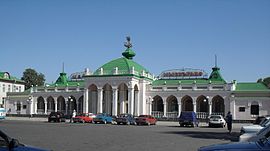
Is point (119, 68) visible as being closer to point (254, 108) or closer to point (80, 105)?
point (80, 105)

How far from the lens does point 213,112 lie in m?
54.9

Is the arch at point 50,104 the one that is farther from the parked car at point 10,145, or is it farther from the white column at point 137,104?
the parked car at point 10,145

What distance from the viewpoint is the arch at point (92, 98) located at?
59281 mm

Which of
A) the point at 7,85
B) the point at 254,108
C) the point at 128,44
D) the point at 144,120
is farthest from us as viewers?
the point at 7,85

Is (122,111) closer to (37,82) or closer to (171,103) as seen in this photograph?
(171,103)

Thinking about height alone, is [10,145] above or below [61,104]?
above

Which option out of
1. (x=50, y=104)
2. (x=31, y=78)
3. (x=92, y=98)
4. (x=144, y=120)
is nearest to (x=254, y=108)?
(x=144, y=120)

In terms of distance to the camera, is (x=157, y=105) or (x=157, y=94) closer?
(x=157, y=94)

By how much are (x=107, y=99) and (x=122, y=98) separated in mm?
2733

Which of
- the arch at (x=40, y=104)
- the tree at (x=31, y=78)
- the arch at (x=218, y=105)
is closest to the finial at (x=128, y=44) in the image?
the arch at (x=40, y=104)

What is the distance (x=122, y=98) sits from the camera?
57844 millimetres

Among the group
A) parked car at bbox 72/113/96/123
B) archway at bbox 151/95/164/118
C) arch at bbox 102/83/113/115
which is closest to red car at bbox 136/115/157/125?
parked car at bbox 72/113/96/123

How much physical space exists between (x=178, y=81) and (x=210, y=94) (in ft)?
21.8

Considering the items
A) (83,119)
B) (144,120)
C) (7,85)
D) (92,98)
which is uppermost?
(7,85)
